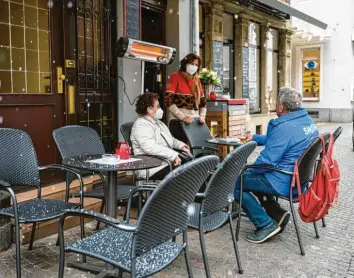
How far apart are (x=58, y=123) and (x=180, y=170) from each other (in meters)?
4.03

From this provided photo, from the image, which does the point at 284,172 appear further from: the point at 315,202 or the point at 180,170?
the point at 180,170

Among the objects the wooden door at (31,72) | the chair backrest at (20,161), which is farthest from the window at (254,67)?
the chair backrest at (20,161)

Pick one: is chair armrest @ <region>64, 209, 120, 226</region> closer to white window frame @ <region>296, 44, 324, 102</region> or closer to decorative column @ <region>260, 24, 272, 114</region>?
decorative column @ <region>260, 24, 272, 114</region>

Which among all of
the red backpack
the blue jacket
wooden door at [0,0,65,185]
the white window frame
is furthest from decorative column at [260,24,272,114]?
the red backpack

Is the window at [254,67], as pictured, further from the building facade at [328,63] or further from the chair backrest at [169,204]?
the chair backrest at [169,204]

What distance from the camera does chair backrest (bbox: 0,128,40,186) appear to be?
3957 millimetres

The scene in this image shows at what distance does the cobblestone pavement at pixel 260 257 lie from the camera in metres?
3.65

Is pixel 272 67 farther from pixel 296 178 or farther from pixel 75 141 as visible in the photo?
pixel 75 141

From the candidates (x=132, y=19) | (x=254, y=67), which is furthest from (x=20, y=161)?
(x=254, y=67)

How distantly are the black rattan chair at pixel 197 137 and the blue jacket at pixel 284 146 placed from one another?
1557 millimetres

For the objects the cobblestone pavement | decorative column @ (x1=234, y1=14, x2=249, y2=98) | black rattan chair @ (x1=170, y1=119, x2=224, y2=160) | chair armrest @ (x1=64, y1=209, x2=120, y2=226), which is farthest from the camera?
decorative column @ (x1=234, y1=14, x2=249, y2=98)

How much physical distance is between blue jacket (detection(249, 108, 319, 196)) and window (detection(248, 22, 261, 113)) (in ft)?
30.2

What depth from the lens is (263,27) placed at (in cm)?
1370

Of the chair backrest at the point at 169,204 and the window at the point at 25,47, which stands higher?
the window at the point at 25,47
